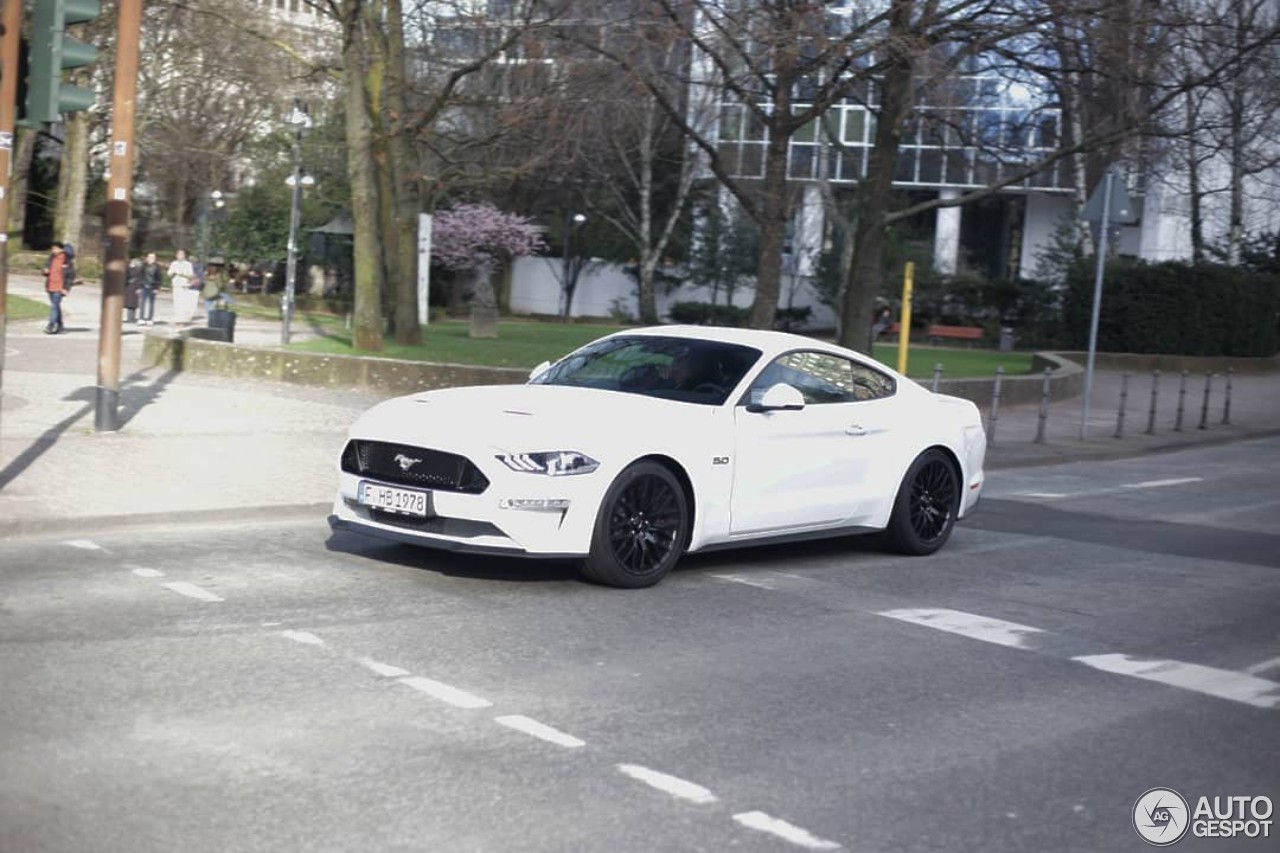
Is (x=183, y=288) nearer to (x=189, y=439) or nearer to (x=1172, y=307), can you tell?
(x=189, y=439)

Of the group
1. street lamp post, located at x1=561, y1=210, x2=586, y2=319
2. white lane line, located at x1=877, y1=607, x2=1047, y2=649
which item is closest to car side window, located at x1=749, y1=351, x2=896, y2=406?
white lane line, located at x1=877, y1=607, x2=1047, y2=649

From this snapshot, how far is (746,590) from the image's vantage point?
9422 mm

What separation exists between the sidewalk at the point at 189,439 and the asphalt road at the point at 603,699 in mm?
747

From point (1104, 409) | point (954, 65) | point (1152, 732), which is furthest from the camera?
point (1104, 409)

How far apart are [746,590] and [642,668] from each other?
2261 millimetres

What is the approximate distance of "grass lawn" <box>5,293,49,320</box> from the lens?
3322 cm

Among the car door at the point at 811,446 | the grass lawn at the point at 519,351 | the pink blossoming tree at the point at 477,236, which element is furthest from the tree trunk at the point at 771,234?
the pink blossoming tree at the point at 477,236

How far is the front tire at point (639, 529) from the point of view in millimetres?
8844

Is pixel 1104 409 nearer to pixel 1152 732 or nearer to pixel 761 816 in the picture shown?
pixel 1152 732

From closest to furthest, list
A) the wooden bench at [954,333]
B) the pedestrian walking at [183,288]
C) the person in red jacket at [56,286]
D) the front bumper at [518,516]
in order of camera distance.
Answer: the front bumper at [518,516]
the person in red jacket at [56,286]
the pedestrian walking at [183,288]
the wooden bench at [954,333]

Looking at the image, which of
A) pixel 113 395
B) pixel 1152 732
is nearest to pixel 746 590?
pixel 1152 732

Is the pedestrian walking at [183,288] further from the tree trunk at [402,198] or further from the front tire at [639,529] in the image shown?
the front tire at [639,529]

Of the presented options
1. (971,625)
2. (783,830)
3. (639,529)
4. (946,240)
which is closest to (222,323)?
(639,529)

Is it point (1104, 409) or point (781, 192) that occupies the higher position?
point (781, 192)
